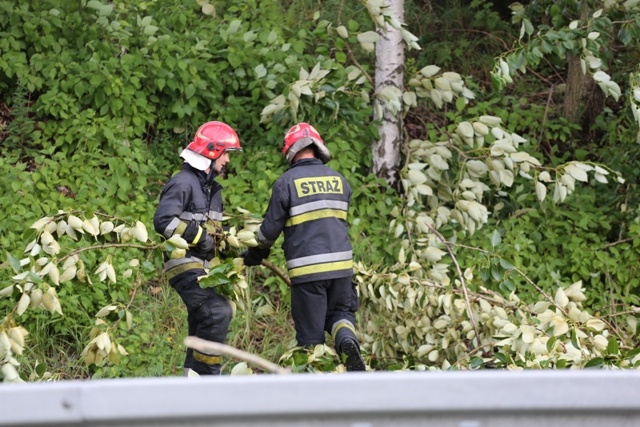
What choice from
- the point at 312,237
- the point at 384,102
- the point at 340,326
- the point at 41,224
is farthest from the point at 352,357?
the point at 384,102

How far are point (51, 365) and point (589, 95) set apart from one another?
5.69 meters

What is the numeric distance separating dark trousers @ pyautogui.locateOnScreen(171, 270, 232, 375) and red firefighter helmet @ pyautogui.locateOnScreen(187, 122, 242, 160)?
79 cm

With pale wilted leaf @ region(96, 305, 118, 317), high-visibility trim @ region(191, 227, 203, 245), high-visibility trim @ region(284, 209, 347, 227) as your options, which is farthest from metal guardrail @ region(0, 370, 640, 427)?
high-visibility trim @ region(284, 209, 347, 227)

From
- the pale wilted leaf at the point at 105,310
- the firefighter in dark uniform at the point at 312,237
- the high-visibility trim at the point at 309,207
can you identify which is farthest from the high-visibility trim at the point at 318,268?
the pale wilted leaf at the point at 105,310

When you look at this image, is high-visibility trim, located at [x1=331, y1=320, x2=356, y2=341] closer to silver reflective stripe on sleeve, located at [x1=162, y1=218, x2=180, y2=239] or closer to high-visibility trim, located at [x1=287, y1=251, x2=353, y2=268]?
high-visibility trim, located at [x1=287, y1=251, x2=353, y2=268]

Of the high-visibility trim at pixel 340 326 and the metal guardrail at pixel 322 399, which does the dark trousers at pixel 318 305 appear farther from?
the metal guardrail at pixel 322 399

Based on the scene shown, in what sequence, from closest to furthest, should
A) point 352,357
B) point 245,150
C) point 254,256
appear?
point 352,357, point 254,256, point 245,150

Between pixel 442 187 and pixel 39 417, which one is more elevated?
pixel 39 417

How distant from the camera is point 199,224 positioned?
595 centimetres

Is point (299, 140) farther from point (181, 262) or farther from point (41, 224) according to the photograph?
point (41, 224)

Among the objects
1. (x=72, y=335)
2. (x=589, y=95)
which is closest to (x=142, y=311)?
(x=72, y=335)

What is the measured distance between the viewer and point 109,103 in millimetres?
8328

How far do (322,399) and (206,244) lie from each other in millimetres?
3974

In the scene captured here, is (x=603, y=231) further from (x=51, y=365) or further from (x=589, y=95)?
(x=51, y=365)
